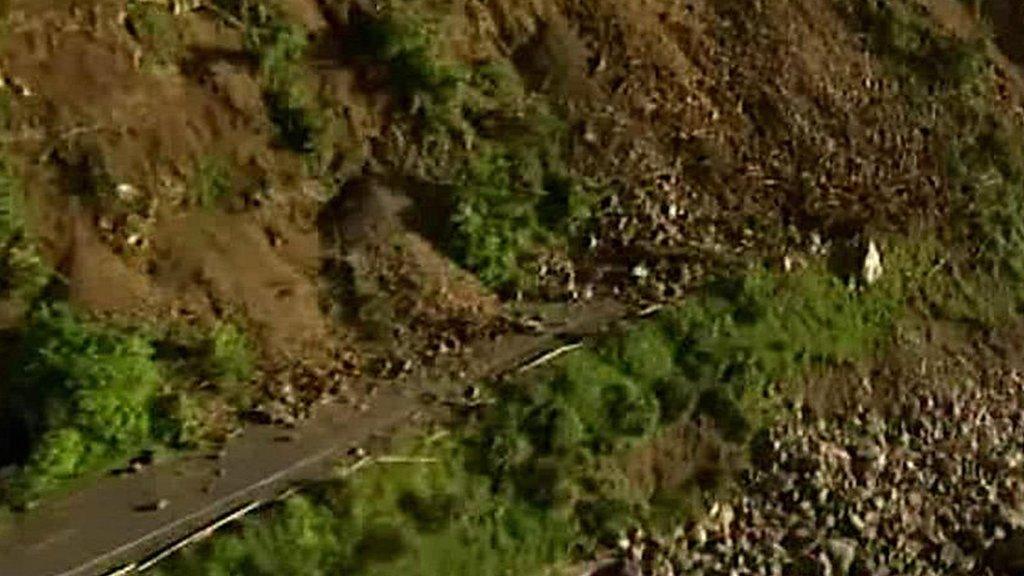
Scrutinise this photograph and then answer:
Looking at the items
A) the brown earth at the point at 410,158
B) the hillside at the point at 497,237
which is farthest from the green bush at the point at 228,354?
the brown earth at the point at 410,158

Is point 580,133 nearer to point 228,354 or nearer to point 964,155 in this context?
point 228,354

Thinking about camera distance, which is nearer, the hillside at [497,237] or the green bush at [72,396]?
the green bush at [72,396]

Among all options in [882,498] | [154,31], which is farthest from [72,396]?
[882,498]

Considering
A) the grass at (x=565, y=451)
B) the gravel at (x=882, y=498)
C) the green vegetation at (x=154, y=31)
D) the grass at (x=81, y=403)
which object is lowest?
the gravel at (x=882, y=498)

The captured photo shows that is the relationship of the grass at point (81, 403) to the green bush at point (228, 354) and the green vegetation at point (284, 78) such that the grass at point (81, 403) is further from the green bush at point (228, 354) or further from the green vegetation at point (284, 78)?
the green vegetation at point (284, 78)

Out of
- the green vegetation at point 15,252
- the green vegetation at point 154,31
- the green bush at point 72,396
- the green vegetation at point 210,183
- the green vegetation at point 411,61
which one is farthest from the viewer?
the green vegetation at point 411,61

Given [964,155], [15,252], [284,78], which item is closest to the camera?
[15,252]
